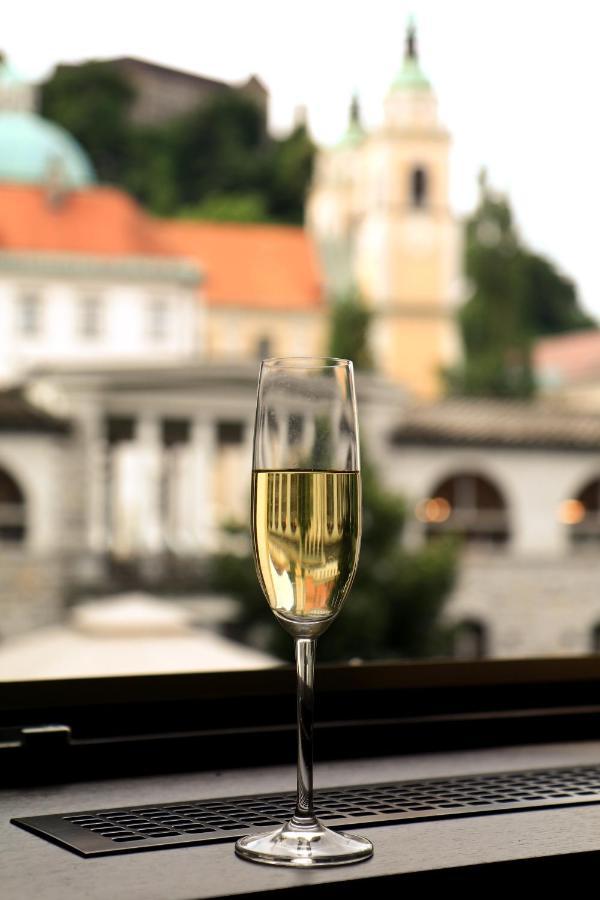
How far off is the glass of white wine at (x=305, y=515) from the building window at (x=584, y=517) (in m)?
10.5

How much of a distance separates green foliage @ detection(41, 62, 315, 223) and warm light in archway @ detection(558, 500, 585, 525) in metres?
3.76

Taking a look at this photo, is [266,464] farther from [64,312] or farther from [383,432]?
[64,312]

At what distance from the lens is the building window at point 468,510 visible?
10.5m

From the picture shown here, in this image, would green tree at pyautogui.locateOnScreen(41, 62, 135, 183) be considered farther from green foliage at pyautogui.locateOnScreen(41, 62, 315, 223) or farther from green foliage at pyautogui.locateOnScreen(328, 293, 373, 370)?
green foliage at pyautogui.locateOnScreen(328, 293, 373, 370)

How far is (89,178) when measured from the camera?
8.49 meters

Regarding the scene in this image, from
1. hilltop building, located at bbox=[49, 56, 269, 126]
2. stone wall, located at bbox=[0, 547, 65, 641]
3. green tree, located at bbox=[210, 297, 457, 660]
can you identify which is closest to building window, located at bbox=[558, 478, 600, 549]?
green tree, located at bbox=[210, 297, 457, 660]

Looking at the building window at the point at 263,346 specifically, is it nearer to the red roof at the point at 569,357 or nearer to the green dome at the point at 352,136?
the green dome at the point at 352,136

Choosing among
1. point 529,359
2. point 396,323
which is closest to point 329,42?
point 529,359

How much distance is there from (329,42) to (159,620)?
248 centimetres

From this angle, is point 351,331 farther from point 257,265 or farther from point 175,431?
point 175,431

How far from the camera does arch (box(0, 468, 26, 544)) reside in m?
9.66

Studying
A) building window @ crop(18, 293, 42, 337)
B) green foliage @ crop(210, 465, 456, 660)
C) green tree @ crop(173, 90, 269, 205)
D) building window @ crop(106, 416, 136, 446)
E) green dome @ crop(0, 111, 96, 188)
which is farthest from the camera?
building window @ crop(18, 293, 42, 337)

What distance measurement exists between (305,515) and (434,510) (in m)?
10.2

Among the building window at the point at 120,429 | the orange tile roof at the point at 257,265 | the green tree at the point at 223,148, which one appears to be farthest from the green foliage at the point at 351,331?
the green tree at the point at 223,148
